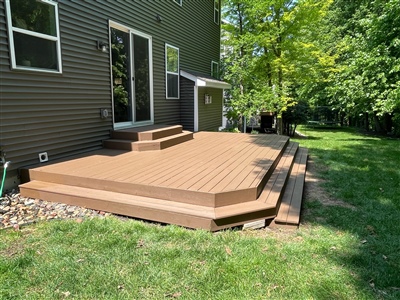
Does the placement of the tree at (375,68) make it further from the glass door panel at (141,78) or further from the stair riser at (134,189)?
the stair riser at (134,189)

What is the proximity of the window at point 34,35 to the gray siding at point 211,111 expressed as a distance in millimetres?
5094

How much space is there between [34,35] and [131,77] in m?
2.45

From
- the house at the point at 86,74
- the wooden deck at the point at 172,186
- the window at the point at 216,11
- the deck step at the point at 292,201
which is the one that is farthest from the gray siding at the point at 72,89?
the window at the point at 216,11

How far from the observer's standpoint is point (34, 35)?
394 centimetres

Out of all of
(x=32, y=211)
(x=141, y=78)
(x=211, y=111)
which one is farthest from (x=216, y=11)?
(x=32, y=211)

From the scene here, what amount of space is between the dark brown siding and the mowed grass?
5833 millimetres

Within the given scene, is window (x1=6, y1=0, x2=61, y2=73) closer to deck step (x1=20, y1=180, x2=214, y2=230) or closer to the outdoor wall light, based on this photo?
the outdoor wall light

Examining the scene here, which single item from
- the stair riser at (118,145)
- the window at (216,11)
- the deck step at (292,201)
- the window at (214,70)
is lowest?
the deck step at (292,201)

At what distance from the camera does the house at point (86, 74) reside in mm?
3721

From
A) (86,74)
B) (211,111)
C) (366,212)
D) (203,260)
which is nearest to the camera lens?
(203,260)

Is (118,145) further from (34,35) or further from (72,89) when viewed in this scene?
(34,35)

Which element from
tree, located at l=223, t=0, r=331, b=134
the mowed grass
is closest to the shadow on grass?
the mowed grass

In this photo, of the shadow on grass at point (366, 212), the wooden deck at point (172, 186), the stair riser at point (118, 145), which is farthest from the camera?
the stair riser at point (118, 145)

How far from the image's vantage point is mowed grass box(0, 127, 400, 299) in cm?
194
